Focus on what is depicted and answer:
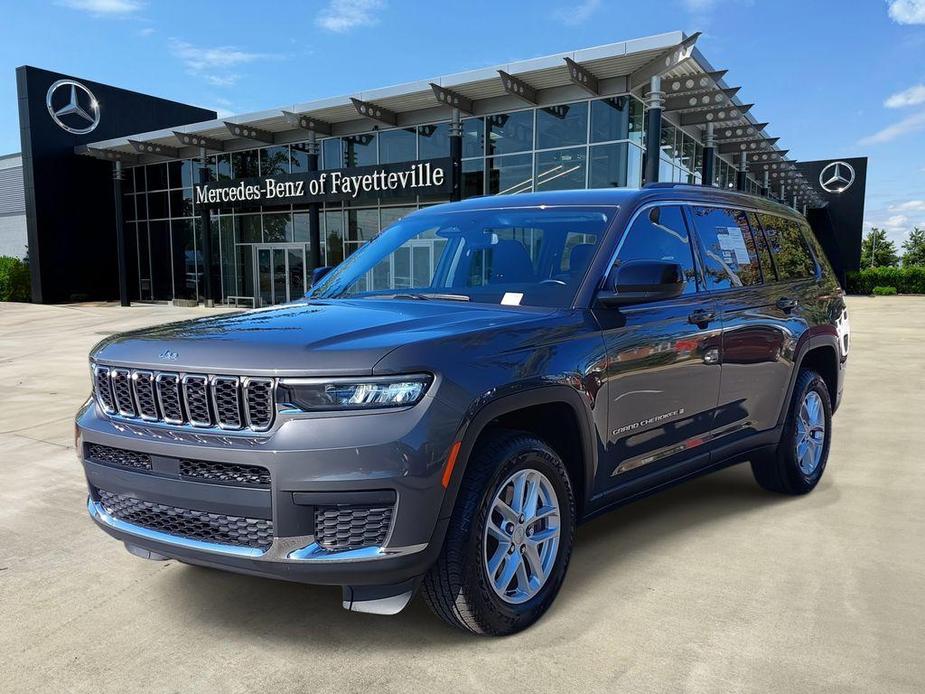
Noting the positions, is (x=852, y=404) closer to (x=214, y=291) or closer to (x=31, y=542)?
(x=31, y=542)

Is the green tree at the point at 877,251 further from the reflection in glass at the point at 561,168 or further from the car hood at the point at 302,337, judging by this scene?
the car hood at the point at 302,337

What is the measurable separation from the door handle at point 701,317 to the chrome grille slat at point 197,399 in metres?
2.38

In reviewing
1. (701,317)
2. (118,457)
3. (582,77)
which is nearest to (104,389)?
(118,457)

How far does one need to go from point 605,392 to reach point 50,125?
32332 millimetres

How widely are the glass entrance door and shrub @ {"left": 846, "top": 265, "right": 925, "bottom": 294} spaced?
30.9 m

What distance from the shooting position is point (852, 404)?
8086mm

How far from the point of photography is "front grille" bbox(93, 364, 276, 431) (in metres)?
2.52

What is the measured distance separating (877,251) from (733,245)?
82198 mm

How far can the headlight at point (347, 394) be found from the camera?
2459mm

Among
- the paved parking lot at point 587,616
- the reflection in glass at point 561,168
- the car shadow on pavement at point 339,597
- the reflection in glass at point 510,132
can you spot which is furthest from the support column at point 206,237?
the car shadow on pavement at point 339,597

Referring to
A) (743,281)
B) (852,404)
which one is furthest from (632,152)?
(743,281)

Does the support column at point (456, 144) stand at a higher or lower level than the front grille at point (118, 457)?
higher

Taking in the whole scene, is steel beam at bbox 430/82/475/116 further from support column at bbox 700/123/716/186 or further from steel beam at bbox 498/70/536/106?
support column at bbox 700/123/716/186

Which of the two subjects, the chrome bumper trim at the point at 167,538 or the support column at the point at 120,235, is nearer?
the chrome bumper trim at the point at 167,538
